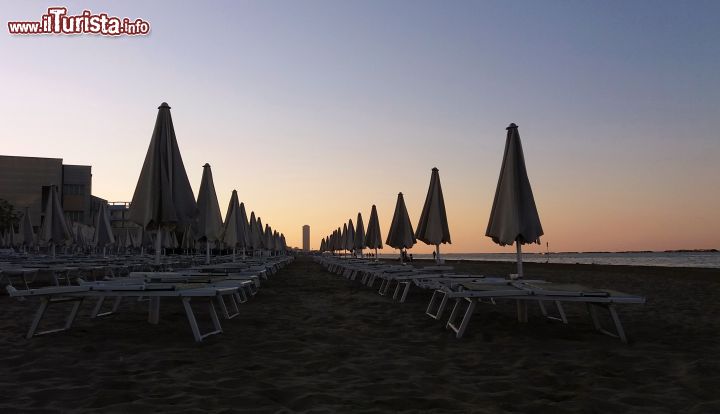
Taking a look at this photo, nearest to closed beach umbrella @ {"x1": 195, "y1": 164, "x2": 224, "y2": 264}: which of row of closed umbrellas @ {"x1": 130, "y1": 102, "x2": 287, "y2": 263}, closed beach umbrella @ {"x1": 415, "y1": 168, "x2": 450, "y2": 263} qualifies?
row of closed umbrellas @ {"x1": 130, "y1": 102, "x2": 287, "y2": 263}

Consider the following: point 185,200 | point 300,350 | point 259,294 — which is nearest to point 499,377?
point 300,350

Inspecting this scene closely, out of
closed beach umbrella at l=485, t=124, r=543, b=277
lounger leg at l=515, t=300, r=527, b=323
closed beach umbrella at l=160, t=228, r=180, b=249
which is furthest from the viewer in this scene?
closed beach umbrella at l=160, t=228, r=180, b=249

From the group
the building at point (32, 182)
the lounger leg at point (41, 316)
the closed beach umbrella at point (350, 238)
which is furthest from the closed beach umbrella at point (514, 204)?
the building at point (32, 182)

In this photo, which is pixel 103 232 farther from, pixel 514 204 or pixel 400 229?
pixel 514 204

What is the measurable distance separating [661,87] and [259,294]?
48.0 ft

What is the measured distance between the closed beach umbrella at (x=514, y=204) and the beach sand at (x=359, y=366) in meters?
1.11

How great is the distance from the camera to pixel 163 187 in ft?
22.1

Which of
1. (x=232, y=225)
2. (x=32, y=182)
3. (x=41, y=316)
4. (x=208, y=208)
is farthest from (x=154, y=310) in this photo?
(x=32, y=182)

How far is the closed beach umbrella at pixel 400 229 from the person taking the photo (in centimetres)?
1327

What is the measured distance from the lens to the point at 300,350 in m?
4.34

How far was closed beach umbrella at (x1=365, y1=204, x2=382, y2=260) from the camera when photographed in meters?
17.9

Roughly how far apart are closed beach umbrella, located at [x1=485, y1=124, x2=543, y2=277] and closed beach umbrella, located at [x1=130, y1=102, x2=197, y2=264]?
448 cm

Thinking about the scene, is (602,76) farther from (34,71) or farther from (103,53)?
(34,71)

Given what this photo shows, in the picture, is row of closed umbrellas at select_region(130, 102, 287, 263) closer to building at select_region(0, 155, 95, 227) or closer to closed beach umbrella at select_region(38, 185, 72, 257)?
closed beach umbrella at select_region(38, 185, 72, 257)
